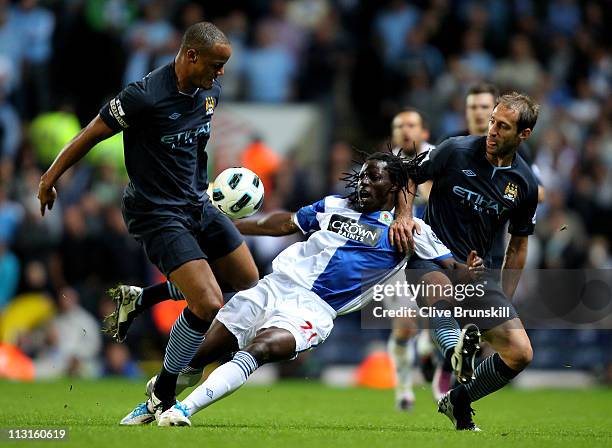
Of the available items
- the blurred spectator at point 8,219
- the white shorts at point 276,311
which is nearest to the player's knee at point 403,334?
the white shorts at point 276,311

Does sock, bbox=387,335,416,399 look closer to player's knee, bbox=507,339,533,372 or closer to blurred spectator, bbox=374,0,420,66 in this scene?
player's knee, bbox=507,339,533,372

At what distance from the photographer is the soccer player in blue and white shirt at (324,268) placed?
26.1 ft

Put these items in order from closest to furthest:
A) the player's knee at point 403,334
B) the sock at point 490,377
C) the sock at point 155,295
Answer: the sock at point 490,377 → the sock at point 155,295 → the player's knee at point 403,334

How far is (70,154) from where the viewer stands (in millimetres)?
7844

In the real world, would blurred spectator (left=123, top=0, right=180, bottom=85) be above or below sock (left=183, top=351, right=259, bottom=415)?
above

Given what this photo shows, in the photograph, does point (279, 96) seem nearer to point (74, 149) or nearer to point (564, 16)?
point (564, 16)

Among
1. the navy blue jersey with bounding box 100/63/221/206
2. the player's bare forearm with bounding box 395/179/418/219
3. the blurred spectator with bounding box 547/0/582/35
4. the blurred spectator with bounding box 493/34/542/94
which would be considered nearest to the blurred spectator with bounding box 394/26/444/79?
the blurred spectator with bounding box 493/34/542/94

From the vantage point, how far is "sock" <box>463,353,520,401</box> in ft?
26.8

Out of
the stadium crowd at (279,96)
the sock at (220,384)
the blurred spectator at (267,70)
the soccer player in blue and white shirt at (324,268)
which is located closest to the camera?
the sock at (220,384)

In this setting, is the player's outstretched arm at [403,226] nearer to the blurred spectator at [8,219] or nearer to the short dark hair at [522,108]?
the short dark hair at [522,108]

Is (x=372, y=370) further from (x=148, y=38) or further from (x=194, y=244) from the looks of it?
(x=194, y=244)

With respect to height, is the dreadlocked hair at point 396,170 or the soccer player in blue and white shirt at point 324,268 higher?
the dreadlocked hair at point 396,170

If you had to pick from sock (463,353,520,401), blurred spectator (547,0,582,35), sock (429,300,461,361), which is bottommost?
sock (463,353,520,401)

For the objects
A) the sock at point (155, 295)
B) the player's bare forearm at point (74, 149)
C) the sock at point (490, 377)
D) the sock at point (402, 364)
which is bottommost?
the sock at point (402, 364)
